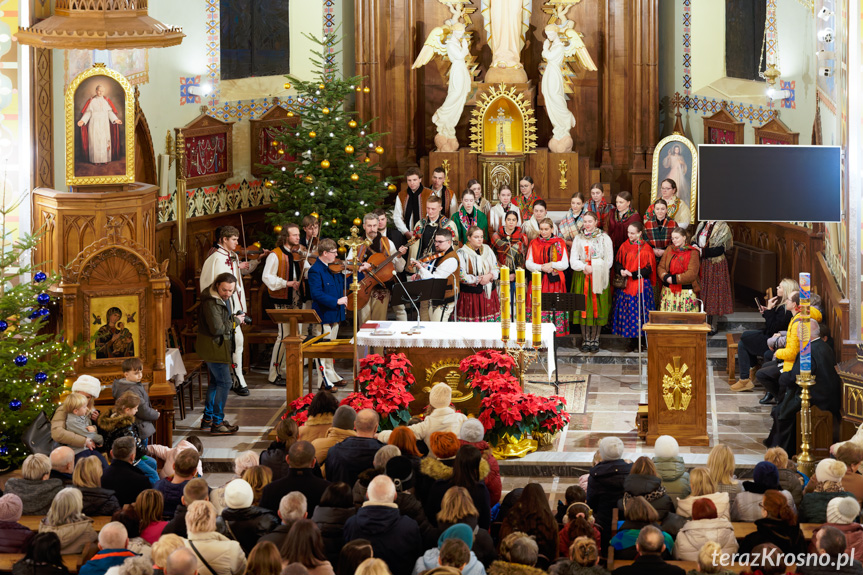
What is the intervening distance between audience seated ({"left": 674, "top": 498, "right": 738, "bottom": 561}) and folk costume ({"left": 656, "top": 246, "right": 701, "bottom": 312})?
6.54 m

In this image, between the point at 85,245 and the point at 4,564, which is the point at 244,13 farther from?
the point at 4,564

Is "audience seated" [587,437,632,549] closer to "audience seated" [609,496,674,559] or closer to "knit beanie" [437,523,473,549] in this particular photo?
"audience seated" [609,496,674,559]

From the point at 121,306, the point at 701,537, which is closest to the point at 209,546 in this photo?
the point at 701,537

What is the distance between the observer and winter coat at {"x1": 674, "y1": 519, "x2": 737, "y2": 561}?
6.99 m

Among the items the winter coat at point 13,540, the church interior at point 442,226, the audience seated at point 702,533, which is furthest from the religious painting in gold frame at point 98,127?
the audience seated at point 702,533

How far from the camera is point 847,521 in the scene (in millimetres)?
7062

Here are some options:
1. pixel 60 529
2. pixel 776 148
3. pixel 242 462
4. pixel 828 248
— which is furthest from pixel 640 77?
pixel 60 529

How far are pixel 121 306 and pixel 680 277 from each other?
18.9 feet

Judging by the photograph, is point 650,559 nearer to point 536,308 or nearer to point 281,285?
point 536,308

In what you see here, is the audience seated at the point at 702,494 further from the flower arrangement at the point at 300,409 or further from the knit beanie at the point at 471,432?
the flower arrangement at the point at 300,409

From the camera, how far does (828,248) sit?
12.3 meters

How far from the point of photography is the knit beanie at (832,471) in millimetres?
7723

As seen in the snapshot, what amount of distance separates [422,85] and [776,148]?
7.82 m

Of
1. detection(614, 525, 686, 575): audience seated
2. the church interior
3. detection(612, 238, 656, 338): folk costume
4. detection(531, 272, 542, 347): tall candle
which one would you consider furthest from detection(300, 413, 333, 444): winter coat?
detection(612, 238, 656, 338): folk costume
